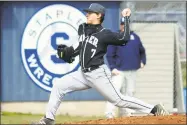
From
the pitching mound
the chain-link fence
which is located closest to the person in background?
the chain-link fence

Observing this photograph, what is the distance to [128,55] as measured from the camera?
34.3 feet

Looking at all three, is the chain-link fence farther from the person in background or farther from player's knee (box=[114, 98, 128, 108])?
player's knee (box=[114, 98, 128, 108])

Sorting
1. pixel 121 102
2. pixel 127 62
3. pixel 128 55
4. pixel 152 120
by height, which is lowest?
pixel 152 120

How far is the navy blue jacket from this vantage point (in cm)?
1032

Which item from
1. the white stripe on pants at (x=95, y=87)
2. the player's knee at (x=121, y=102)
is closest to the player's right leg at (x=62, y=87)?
the white stripe on pants at (x=95, y=87)

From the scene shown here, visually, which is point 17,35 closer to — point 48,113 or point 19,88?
point 19,88

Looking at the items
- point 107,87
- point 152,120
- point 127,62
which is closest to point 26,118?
point 127,62

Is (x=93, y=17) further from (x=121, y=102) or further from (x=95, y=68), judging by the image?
(x=121, y=102)

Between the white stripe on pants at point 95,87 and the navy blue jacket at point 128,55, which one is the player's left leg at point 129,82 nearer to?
the navy blue jacket at point 128,55

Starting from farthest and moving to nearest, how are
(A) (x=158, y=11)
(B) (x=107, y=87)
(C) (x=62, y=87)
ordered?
(A) (x=158, y=11) → (C) (x=62, y=87) → (B) (x=107, y=87)

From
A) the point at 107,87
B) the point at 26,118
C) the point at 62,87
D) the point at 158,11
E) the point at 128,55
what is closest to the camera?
the point at 107,87

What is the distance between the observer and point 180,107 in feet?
40.5

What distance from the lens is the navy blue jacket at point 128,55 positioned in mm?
10320

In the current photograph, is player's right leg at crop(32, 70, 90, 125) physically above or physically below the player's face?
below
